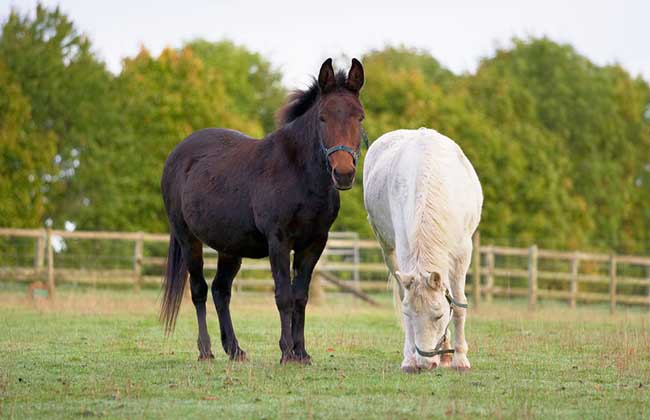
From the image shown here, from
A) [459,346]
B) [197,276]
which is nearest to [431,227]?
[459,346]

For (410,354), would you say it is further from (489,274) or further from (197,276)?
(489,274)

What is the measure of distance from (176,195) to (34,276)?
34.8 feet

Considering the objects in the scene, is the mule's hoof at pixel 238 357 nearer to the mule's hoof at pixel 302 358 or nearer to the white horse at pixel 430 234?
the mule's hoof at pixel 302 358

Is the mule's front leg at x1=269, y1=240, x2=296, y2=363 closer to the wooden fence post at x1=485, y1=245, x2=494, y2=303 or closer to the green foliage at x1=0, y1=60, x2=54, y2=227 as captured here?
the wooden fence post at x1=485, y1=245, x2=494, y2=303

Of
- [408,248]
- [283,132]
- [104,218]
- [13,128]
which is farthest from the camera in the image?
[104,218]

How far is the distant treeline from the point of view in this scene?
92.9 ft

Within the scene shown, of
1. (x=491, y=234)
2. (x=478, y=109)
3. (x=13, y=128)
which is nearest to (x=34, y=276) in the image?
(x=13, y=128)

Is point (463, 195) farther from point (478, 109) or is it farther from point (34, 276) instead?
point (478, 109)

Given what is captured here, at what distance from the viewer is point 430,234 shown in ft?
23.3

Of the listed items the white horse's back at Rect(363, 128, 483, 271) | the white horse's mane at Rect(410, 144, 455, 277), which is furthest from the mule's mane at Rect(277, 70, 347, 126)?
the white horse's mane at Rect(410, 144, 455, 277)

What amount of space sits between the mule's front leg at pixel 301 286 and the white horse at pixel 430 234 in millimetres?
687

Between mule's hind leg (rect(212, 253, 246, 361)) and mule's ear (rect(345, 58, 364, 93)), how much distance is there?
204 centimetres

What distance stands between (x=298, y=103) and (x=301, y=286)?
58.6 inches

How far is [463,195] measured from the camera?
7750 millimetres
